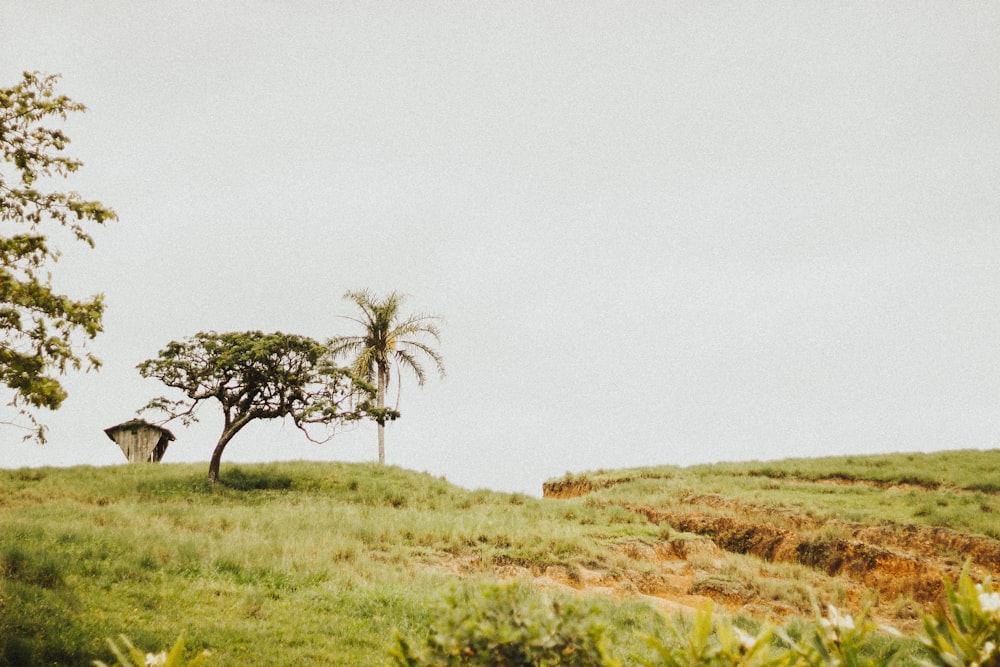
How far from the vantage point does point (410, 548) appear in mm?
15023

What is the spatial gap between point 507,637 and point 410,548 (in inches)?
483

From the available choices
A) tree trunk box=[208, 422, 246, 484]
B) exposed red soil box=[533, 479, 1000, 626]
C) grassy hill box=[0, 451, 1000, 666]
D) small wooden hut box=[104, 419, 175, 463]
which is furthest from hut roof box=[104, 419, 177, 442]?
exposed red soil box=[533, 479, 1000, 626]

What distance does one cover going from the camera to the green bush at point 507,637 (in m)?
3.60

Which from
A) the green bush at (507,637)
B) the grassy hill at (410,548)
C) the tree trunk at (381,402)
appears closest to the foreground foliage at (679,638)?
the green bush at (507,637)

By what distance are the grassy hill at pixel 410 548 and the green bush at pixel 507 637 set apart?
40 centimetres

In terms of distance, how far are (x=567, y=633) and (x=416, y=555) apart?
1196 cm

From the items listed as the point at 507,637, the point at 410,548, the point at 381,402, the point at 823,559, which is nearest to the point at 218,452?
the point at 381,402

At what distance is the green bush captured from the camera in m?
3.60

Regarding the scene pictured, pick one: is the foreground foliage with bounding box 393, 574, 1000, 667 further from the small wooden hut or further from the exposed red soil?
the small wooden hut

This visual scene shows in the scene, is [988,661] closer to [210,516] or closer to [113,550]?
[113,550]

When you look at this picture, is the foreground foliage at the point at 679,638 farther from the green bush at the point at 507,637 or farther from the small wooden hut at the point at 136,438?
the small wooden hut at the point at 136,438

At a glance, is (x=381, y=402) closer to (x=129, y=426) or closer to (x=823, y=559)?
(x=129, y=426)

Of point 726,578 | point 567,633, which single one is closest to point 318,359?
point 726,578

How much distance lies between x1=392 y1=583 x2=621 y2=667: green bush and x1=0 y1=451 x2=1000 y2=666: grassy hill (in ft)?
1.32
